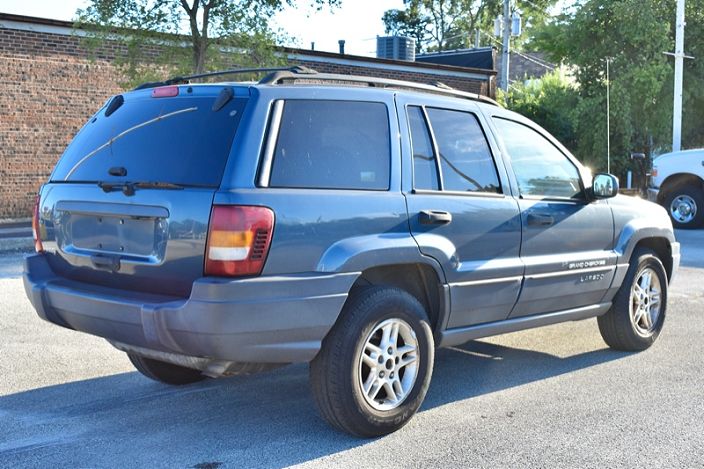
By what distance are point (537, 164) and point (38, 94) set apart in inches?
590

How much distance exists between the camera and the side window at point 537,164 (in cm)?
557

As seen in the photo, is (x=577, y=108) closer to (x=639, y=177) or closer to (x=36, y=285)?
(x=639, y=177)

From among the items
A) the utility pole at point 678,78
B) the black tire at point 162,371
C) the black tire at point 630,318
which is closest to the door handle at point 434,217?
the black tire at point 162,371

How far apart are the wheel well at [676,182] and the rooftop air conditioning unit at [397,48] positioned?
17.8 metres

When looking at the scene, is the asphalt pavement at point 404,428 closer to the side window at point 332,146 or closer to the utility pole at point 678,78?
the side window at point 332,146

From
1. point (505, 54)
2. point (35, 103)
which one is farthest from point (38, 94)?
point (505, 54)

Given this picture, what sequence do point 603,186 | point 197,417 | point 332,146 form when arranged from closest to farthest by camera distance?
point 332,146 < point 197,417 < point 603,186

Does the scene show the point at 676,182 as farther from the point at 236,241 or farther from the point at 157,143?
the point at 236,241

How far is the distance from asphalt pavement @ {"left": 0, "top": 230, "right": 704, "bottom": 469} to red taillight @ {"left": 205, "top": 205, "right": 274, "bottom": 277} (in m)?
0.95

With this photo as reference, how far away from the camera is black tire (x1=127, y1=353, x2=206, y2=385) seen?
17.8 feet

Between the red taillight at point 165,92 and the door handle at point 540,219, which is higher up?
the red taillight at point 165,92

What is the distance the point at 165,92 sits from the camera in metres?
4.70

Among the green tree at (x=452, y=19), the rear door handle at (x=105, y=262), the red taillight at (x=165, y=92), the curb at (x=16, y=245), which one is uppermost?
the green tree at (x=452, y=19)

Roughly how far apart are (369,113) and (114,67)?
16.0 meters
